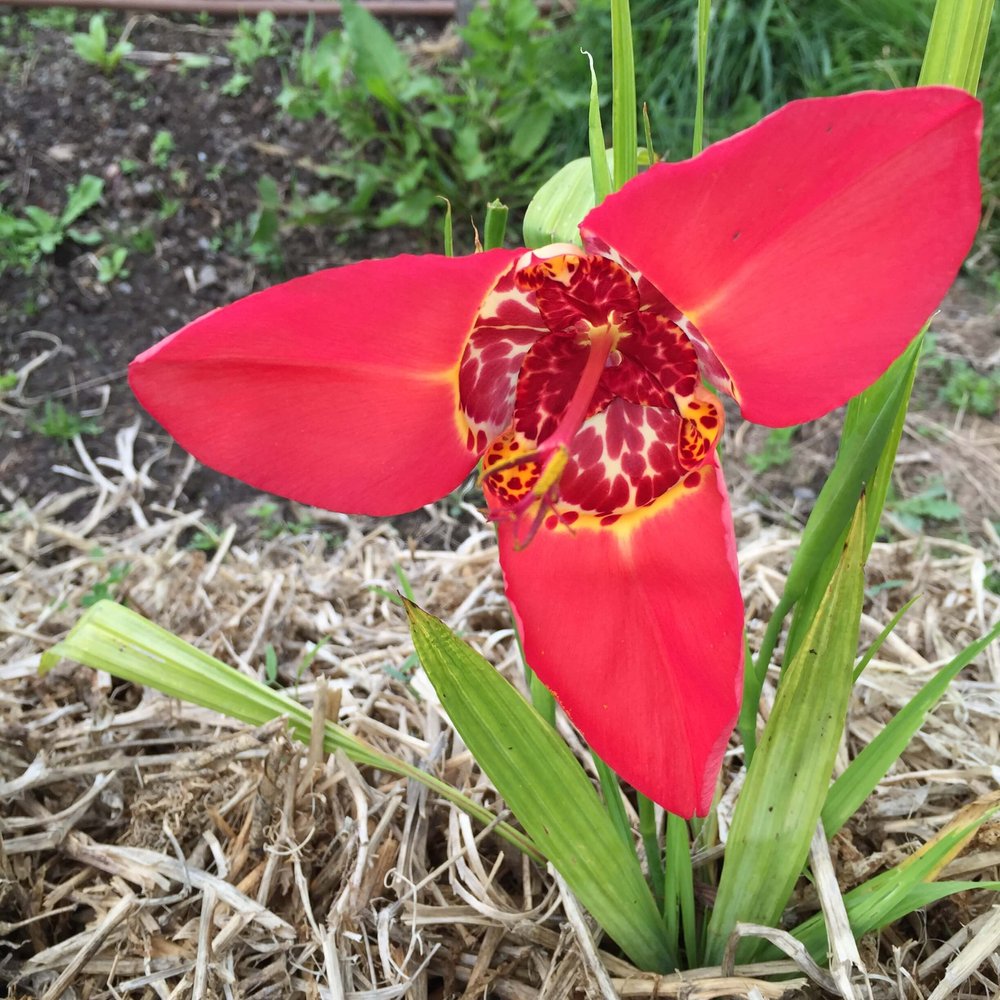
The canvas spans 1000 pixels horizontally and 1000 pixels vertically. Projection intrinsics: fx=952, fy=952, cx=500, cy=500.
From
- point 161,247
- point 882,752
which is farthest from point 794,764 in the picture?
point 161,247

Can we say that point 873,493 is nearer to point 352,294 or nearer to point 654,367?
point 654,367

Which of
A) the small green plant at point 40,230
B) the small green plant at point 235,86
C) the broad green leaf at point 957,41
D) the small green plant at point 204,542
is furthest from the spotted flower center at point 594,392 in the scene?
the small green plant at point 235,86

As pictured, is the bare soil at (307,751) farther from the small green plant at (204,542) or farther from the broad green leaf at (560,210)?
the broad green leaf at (560,210)

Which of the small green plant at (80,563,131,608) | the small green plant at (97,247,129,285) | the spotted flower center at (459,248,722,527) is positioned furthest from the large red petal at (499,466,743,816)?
the small green plant at (97,247,129,285)

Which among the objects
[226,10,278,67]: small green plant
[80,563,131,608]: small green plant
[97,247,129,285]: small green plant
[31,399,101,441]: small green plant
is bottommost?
[31,399,101,441]: small green plant

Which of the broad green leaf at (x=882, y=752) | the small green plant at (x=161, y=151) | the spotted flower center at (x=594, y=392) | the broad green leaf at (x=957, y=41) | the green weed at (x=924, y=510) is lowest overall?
the green weed at (x=924, y=510)

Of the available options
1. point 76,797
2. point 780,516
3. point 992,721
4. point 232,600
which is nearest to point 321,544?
point 232,600

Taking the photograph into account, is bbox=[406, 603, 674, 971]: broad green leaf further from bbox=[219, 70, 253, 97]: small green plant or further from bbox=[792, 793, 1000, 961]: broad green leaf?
bbox=[219, 70, 253, 97]: small green plant
